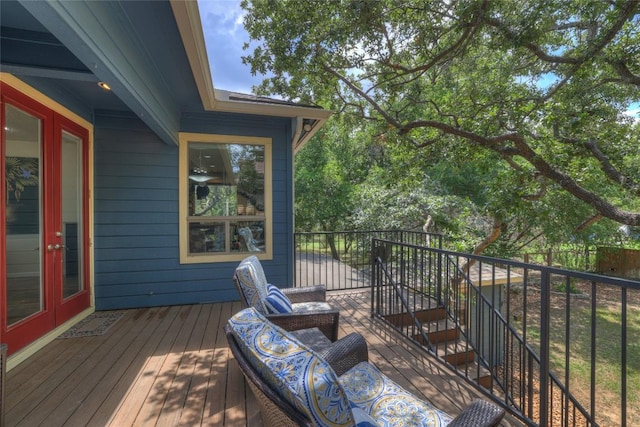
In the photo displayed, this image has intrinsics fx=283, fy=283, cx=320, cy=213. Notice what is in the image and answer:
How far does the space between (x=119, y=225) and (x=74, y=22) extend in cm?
307

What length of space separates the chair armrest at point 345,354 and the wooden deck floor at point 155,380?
68 cm

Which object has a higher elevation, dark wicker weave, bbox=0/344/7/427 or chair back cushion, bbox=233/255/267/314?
chair back cushion, bbox=233/255/267/314

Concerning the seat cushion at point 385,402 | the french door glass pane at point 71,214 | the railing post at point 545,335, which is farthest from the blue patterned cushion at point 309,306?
the french door glass pane at point 71,214

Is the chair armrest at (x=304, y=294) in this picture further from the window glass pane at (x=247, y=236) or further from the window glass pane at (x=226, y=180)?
the window glass pane at (x=226, y=180)

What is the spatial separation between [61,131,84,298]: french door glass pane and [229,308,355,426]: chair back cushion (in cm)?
340

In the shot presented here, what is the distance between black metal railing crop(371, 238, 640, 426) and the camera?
1.57 meters

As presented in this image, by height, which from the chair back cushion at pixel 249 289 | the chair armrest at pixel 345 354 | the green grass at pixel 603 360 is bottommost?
the green grass at pixel 603 360

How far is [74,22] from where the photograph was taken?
1385mm

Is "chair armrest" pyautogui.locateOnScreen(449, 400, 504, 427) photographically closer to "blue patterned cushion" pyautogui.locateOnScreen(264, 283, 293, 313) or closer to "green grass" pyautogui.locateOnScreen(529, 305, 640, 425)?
"blue patterned cushion" pyautogui.locateOnScreen(264, 283, 293, 313)

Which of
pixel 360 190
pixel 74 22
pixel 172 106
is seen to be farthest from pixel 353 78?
pixel 74 22

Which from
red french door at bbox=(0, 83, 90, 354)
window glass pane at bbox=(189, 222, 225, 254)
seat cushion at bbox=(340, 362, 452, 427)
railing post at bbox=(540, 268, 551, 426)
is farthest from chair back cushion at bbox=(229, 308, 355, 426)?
window glass pane at bbox=(189, 222, 225, 254)

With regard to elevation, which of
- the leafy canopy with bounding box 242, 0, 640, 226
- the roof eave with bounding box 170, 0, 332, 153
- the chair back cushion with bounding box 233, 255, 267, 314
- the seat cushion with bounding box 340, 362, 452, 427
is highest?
the leafy canopy with bounding box 242, 0, 640, 226

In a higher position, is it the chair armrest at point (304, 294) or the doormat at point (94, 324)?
the chair armrest at point (304, 294)

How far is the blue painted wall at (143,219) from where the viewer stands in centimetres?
378
